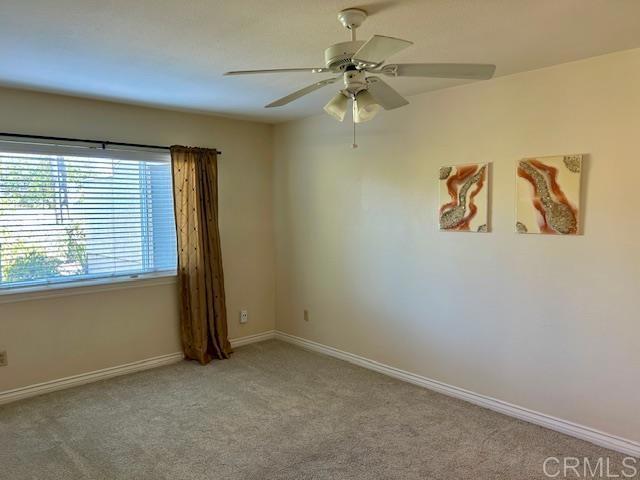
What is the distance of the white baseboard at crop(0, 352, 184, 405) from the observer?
339cm

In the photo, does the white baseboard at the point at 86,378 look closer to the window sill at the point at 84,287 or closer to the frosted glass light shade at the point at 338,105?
A: the window sill at the point at 84,287

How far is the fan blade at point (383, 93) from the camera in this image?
6.42 feet

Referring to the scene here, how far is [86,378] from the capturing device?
3.71m

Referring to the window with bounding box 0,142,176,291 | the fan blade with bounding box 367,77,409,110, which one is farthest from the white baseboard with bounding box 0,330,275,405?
the fan blade with bounding box 367,77,409,110

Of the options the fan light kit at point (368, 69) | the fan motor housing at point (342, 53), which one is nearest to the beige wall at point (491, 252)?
the fan light kit at point (368, 69)

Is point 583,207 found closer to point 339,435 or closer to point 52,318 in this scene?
point 339,435

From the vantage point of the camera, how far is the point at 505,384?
314cm

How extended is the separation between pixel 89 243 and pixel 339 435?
2.51 metres

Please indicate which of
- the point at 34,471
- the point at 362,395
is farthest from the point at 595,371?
the point at 34,471

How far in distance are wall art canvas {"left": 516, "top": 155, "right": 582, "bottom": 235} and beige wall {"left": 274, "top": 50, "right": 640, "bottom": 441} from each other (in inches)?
2.7

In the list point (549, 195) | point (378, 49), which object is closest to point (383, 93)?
point (378, 49)

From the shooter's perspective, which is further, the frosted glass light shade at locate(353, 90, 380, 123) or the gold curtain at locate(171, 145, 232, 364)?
the gold curtain at locate(171, 145, 232, 364)

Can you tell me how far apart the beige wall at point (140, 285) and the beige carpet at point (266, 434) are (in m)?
0.30

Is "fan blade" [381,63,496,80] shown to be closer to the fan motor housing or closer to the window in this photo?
the fan motor housing
